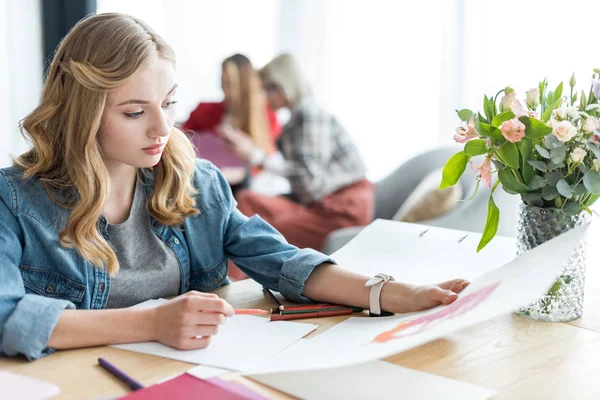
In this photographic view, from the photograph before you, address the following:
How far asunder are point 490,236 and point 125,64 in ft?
2.21

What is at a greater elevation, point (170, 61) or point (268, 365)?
point (170, 61)

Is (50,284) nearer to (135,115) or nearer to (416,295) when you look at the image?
(135,115)

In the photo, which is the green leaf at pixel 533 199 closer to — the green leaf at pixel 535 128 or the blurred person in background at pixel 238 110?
the green leaf at pixel 535 128

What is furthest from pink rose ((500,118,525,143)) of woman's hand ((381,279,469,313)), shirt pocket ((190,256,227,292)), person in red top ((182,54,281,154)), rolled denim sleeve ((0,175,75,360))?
person in red top ((182,54,281,154))

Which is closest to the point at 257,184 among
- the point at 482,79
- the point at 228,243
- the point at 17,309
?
the point at 482,79

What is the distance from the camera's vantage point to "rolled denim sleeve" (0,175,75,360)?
3.16 feet

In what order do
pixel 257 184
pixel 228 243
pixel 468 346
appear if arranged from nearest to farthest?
1. pixel 468 346
2. pixel 228 243
3. pixel 257 184

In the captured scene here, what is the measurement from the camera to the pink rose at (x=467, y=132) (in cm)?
112

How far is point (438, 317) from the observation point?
3.06ft

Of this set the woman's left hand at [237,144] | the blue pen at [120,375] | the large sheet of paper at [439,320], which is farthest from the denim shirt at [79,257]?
the woman's left hand at [237,144]

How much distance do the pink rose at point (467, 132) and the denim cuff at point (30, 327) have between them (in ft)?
2.17

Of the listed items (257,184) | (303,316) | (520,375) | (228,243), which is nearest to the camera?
(520,375)

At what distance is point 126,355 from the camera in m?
0.97

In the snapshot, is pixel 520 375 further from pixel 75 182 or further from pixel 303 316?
pixel 75 182
